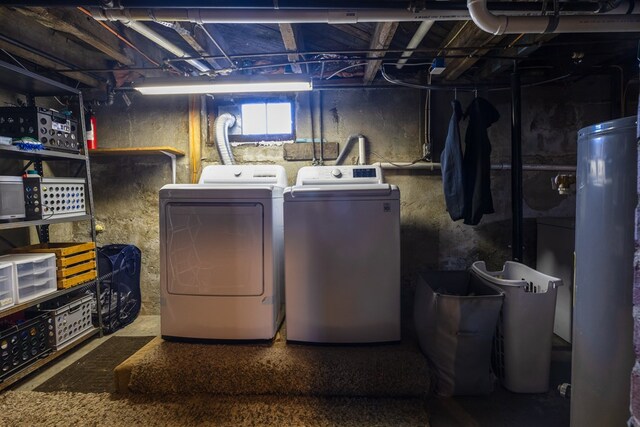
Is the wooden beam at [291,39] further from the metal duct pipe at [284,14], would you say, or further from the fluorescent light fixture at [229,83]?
the metal duct pipe at [284,14]

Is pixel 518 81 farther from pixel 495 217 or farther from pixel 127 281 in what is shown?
pixel 127 281

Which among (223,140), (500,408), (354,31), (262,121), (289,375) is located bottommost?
(500,408)

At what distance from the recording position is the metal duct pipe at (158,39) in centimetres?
172

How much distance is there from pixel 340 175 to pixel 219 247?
1.13 m

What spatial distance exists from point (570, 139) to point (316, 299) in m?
2.70

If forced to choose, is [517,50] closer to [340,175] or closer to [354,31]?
[354,31]

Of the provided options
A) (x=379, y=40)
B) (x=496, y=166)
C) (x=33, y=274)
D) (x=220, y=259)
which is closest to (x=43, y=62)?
(x=33, y=274)

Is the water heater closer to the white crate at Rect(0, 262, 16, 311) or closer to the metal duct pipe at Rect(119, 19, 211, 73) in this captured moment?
the metal duct pipe at Rect(119, 19, 211, 73)

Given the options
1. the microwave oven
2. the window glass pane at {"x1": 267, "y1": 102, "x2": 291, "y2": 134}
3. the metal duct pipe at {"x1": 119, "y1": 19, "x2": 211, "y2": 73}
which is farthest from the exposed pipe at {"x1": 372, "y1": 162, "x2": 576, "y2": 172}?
the microwave oven

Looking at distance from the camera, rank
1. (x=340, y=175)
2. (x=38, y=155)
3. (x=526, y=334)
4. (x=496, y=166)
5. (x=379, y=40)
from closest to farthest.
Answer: (x=526, y=334) → (x=379, y=40) → (x=38, y=155) → (x=340, y=175) → (x=496, y=166)

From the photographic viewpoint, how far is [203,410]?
173 centimetres

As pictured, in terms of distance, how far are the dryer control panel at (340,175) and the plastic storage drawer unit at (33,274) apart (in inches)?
75.3

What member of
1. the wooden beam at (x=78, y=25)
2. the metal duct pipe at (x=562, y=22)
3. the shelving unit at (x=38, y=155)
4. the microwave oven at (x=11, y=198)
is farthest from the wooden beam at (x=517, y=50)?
the microwave oven at (x=11, y=198)

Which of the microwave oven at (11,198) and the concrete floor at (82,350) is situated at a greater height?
the microwave oven at (11,198)
